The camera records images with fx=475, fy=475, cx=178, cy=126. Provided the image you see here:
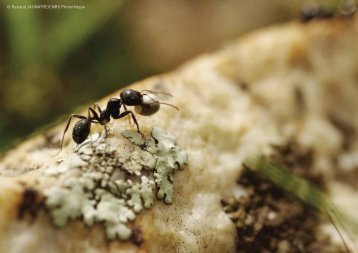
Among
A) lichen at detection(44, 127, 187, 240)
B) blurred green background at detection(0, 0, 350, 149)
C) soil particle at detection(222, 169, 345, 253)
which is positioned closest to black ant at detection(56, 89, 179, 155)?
lichen at detection(44, 127, 187, 240)

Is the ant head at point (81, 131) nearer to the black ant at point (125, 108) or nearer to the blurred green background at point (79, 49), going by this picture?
the black ant at point (125, 108)

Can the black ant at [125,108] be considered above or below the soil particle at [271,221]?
above

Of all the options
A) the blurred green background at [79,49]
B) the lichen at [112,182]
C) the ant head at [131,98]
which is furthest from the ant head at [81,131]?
the blurred green background at [79,49]

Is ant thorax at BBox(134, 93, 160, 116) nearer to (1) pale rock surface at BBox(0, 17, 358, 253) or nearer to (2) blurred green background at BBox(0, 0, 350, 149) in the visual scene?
(1) pale rock surface at BBox(0, 17, 358, 253)

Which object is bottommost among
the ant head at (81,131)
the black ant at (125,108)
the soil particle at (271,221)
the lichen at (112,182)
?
the soil particle at (271,221)

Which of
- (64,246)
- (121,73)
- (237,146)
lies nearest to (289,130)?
(237,146)

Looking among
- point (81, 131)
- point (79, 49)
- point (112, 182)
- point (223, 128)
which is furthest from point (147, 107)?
point (79, 49)
